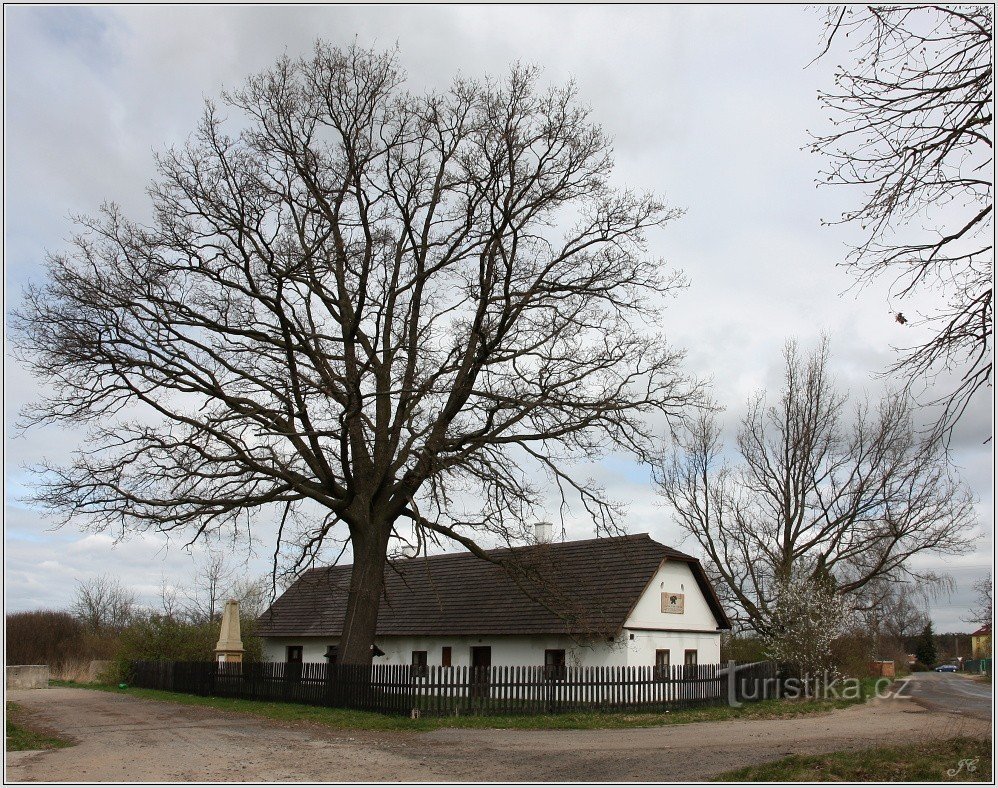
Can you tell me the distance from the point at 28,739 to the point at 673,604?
19193 millimetres

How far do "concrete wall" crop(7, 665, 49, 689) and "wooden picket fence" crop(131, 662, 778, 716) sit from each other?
1744 cm

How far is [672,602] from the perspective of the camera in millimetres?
28719

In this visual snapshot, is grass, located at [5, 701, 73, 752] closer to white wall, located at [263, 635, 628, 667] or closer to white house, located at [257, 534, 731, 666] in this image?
white house, located at [257, 534, 731, 666]

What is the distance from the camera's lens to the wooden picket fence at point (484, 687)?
20.7 m

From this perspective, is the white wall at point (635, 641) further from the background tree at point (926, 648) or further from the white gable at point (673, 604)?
the background tree at point (926, 648)

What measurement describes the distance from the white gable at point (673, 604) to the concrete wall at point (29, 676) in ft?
92.0

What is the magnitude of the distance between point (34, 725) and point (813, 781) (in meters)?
16.2

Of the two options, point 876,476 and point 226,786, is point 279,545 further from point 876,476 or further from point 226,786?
point 876,476

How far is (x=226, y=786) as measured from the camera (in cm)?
1089

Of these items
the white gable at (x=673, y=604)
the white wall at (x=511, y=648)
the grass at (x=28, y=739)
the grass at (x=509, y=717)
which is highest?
the white gable at (x=673, y=604)

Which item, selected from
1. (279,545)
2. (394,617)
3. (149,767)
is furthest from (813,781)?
(394,617)

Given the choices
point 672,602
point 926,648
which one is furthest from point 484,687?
point 926,648

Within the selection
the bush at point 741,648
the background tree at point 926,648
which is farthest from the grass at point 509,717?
the background tree at point 926,648

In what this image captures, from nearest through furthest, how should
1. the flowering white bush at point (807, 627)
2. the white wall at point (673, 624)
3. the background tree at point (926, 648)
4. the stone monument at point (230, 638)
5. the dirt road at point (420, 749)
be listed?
the dirt road at point (420, 749), the white wall at point (673, 624), the flowering white bush at point (807, 627), the stone monument at point (230, 638), the background tree at point (926, 648)
